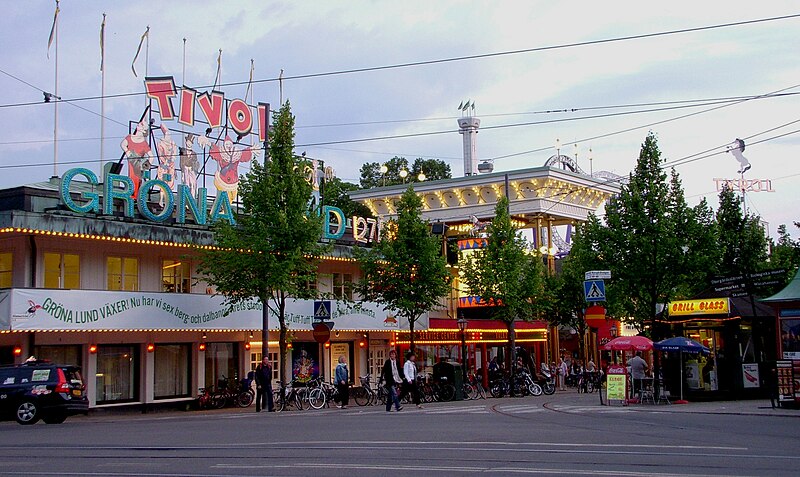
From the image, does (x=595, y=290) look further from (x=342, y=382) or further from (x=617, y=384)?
(x=342, y=382)

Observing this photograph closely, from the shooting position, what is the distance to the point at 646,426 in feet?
69.7

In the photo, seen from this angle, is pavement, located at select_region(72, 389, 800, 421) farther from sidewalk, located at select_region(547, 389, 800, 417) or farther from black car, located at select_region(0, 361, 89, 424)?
black car, located at select_region(0, 361, 89, 424)

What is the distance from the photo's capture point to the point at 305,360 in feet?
138

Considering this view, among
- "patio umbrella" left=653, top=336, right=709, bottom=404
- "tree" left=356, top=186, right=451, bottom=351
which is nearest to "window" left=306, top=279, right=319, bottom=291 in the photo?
"tree" left=356, top=186, right=451, bottom=351

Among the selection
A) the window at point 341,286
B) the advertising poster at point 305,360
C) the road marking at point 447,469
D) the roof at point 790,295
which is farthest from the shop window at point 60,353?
the roof at point 790,295

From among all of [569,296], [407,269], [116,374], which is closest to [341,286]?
[407,269]

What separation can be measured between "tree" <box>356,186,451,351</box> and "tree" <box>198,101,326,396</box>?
223 inches

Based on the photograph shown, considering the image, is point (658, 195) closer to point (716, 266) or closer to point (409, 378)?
point (716, 266)

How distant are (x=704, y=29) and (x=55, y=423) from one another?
20755mm

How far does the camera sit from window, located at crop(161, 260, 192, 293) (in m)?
36.4

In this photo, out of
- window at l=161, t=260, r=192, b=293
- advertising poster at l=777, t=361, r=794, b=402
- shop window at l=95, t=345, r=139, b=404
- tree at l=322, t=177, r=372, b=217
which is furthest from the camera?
tree at l=322, t=177, r=372, b=217

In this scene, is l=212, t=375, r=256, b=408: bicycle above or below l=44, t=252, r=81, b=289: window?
below

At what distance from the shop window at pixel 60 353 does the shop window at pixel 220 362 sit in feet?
18.8

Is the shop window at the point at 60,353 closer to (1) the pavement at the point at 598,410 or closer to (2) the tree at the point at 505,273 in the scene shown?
(1) the pavement at the point at 598,410
